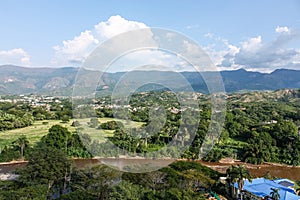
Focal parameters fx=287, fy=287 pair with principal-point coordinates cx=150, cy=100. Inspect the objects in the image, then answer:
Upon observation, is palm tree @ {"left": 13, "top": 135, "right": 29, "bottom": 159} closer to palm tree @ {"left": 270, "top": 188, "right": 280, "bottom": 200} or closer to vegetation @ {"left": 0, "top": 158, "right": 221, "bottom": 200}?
vegetation @ {"left": 0, "top": 158, "right": 221, "bottom": 200}

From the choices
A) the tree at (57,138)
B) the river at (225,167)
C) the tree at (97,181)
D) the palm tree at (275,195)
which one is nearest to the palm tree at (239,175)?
the palm tree at (275,195)

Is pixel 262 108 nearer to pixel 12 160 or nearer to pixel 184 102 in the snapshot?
pixel 184 102

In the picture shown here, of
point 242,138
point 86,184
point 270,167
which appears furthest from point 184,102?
point 242,138

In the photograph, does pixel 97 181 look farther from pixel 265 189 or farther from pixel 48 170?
pixel 265 189

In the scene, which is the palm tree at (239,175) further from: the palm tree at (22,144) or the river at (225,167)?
the palm tree at (22,144)

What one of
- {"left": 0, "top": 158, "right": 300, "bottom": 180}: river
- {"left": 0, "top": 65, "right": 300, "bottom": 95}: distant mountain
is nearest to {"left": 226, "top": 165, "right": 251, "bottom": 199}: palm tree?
{"left": 0, "top": 158, "right": 300, "bottom": 180}: river

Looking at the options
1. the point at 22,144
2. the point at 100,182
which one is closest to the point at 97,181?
the point at 100,182

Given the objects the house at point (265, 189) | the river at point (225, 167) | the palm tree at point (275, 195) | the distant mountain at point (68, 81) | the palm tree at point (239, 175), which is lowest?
the river at point (225, 167)

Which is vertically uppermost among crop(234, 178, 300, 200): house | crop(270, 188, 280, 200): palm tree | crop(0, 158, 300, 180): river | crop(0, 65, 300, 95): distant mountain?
crop(0, 65, 300, 95): distant mountain
